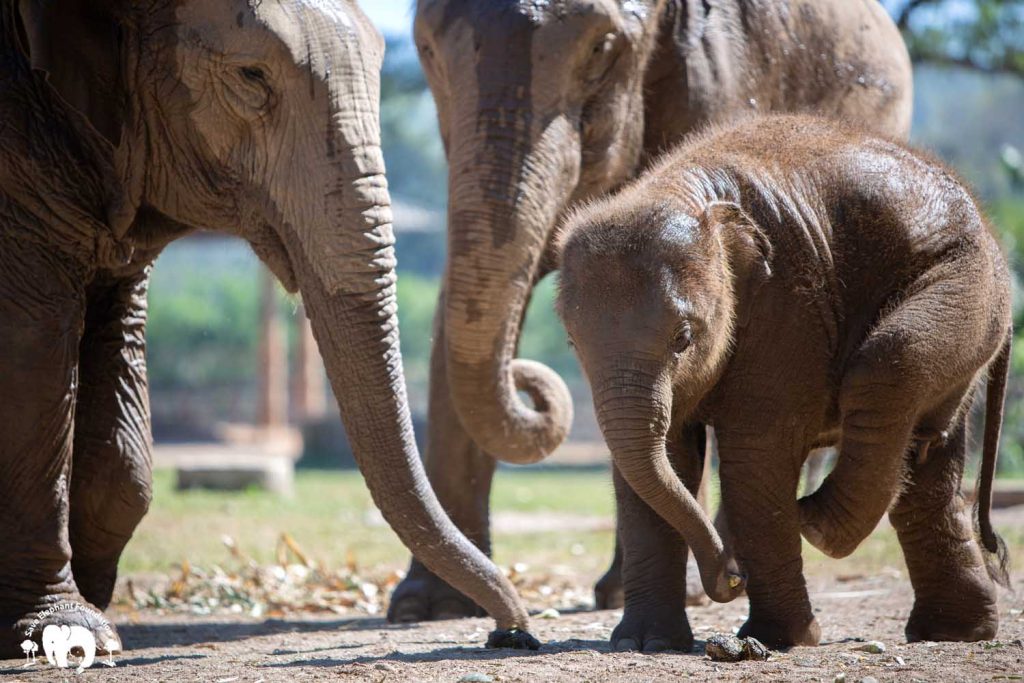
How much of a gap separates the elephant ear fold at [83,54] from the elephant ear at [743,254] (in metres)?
1.97

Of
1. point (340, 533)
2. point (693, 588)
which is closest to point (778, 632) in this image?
point (693, 588)

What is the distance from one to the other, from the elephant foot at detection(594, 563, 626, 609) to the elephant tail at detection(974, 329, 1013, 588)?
1651 mm

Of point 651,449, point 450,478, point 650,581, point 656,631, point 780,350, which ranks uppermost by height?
point 780,350

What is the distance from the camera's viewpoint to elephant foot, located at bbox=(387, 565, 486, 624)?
6715 millimetres

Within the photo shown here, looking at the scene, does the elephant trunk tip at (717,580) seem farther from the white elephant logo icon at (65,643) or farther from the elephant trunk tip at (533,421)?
the white elephant logo icon at (65,643)

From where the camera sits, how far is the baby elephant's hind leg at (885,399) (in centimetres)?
474

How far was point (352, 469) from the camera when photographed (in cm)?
2039

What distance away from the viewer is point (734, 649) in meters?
4.58

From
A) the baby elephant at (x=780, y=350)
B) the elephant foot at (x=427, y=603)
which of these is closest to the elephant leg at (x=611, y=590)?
the elephant foot at (x=427, y=603)

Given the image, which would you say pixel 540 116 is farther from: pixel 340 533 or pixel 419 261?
pixel 419 261

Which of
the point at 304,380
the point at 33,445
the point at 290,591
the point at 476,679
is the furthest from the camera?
the point at 304,380

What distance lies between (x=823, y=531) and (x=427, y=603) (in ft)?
7.64

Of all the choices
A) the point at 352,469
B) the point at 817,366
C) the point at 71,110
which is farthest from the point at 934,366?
the point at 352,469

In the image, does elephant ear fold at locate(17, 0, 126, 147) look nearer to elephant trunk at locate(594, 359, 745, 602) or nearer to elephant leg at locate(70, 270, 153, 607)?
elephant leg at locate(70, 270, 153, 607)
